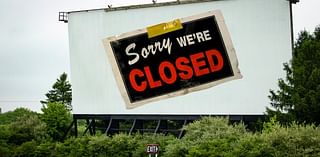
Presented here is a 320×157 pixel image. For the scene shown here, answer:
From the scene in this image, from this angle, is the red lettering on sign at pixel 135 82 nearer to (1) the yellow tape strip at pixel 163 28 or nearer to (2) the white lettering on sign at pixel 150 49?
(2) the white lettering on sign at pixel 150 49

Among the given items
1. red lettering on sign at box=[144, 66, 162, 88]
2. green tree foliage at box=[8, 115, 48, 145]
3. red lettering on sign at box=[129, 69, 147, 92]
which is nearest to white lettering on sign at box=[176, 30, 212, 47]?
red lettering on sign at box=[144, 66, 162, 88]

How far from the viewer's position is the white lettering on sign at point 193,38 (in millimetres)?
36784

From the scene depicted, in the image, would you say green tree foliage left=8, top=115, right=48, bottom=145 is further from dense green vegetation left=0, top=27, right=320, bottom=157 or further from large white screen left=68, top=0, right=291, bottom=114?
large white screen left=68, top=0, right=291, bottom=114

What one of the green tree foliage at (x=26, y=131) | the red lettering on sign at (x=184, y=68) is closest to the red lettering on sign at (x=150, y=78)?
the red lettering on sign at (x=184, y=68)

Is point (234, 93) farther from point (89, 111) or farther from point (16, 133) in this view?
point (16, 133)

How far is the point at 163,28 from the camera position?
38.2 metres

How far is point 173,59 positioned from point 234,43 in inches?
164

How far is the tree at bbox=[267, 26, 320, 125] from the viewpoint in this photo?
28.3 meters

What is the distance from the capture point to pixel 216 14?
3647 cm

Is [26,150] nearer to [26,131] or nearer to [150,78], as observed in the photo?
[26,131]

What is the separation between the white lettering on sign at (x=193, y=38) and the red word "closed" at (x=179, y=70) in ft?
2.59

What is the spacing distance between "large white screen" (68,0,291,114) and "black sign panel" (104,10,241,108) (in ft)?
2.29

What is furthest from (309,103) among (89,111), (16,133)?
(16,133)

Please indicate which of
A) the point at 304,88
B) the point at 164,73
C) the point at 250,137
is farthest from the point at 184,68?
the point at 250,137
